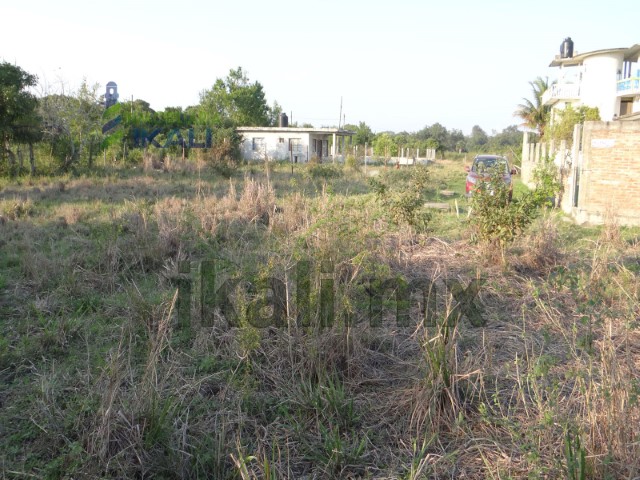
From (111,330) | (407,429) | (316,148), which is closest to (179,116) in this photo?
(316,148)

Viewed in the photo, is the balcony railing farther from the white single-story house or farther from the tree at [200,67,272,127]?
the tree at [200,67,272,127]

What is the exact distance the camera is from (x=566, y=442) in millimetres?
2627

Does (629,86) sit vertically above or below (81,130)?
above

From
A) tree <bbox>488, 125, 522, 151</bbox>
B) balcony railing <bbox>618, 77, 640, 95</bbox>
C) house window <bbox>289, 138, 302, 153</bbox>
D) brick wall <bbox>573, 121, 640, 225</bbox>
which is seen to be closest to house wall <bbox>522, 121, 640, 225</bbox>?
brick wall <bbox>573, 121, 640, 225</bbox>

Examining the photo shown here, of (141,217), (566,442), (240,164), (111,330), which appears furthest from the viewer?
(240,164)

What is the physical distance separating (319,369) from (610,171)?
30.0 feet

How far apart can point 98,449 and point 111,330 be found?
1.88 meters

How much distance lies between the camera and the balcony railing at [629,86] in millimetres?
31438

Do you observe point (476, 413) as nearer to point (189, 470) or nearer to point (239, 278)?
point (189, 470)

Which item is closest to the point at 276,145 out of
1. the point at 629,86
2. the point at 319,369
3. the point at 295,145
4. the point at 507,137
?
the point at 295,145

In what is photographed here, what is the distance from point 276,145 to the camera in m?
34.7

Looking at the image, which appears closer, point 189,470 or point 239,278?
point 189,470

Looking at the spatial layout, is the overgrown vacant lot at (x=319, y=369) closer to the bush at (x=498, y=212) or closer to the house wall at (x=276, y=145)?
the bush at (x=498, y=212)

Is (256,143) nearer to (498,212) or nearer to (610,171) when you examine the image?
(610,171)
